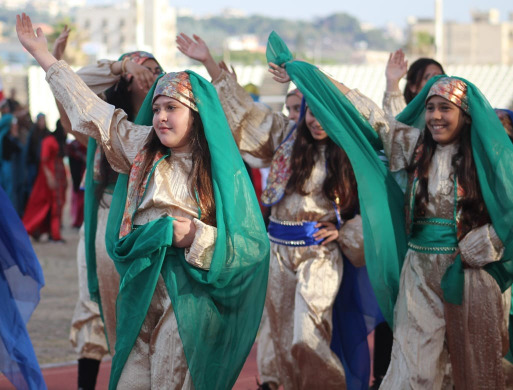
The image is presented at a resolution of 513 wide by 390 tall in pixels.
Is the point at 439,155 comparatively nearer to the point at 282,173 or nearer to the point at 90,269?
the point at 282,173

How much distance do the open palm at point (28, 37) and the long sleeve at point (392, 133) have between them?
1.86 metres

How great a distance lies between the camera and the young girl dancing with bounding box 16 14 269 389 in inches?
166

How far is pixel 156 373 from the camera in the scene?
4168 mm

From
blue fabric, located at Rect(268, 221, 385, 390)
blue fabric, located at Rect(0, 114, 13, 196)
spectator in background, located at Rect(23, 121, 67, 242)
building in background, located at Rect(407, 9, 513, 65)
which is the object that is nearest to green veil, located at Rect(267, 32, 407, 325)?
blue fabric, located at Rect(268, 221, 385, 390)

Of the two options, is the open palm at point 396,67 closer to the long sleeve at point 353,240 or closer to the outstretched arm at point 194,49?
the long sleeve at point 353,240

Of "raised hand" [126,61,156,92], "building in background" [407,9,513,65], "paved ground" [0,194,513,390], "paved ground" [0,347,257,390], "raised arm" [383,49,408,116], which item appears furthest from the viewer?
"building in background" [407,9,513,65]

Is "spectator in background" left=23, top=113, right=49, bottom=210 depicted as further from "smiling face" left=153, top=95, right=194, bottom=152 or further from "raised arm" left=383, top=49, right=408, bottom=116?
"smiling face" left=153, top=95, right=194, bottom=152

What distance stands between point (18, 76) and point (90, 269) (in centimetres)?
6391

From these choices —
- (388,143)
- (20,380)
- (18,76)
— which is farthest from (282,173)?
(18,76)

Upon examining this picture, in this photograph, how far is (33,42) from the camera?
4.61 m

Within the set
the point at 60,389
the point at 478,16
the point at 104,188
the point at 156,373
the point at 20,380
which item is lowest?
the point at 60,389

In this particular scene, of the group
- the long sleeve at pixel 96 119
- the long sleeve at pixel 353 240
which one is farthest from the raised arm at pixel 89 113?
the long sleeve at pixel 353 240

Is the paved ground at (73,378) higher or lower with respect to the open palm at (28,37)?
lower

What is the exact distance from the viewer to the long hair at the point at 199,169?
438cm
